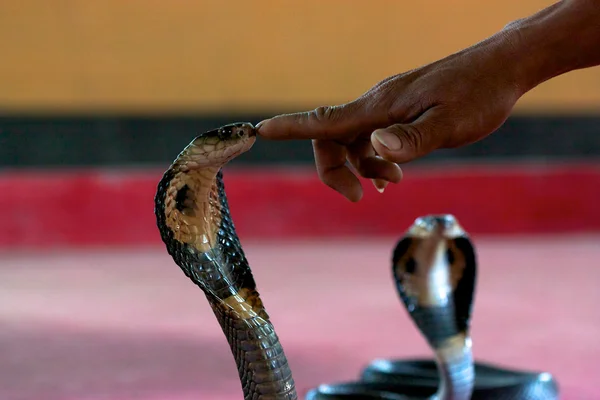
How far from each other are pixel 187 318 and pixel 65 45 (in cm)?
281

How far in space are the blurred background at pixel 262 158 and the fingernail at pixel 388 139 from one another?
2243 mm

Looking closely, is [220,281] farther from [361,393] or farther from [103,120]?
[103,120]

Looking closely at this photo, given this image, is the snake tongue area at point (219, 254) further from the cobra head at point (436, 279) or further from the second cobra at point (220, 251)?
the cobra head at point (436, 279)

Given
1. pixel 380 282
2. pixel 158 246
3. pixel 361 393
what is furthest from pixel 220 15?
pixel 361 393

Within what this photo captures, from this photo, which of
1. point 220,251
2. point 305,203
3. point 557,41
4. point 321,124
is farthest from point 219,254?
point 305,203

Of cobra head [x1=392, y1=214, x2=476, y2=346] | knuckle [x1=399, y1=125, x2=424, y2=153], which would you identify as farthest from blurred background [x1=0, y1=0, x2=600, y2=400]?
knuckle [x1=399, y1=125, x2=424, y2=153]

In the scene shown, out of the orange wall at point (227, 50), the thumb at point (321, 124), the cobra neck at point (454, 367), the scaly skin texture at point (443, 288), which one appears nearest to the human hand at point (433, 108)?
the thumb at point (321, 124)

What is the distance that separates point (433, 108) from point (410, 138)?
0.29 feet

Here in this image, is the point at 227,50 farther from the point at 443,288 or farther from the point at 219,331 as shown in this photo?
the point at 443,288

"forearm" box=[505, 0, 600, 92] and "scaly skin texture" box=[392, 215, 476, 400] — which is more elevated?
"forearm" box=[505, 0, 600, 92]

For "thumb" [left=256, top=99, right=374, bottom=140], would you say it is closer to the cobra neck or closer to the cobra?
the cobra

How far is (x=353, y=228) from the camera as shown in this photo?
516cm

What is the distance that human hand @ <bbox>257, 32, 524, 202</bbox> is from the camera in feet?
3.04

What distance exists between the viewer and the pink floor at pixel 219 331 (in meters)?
1.98
